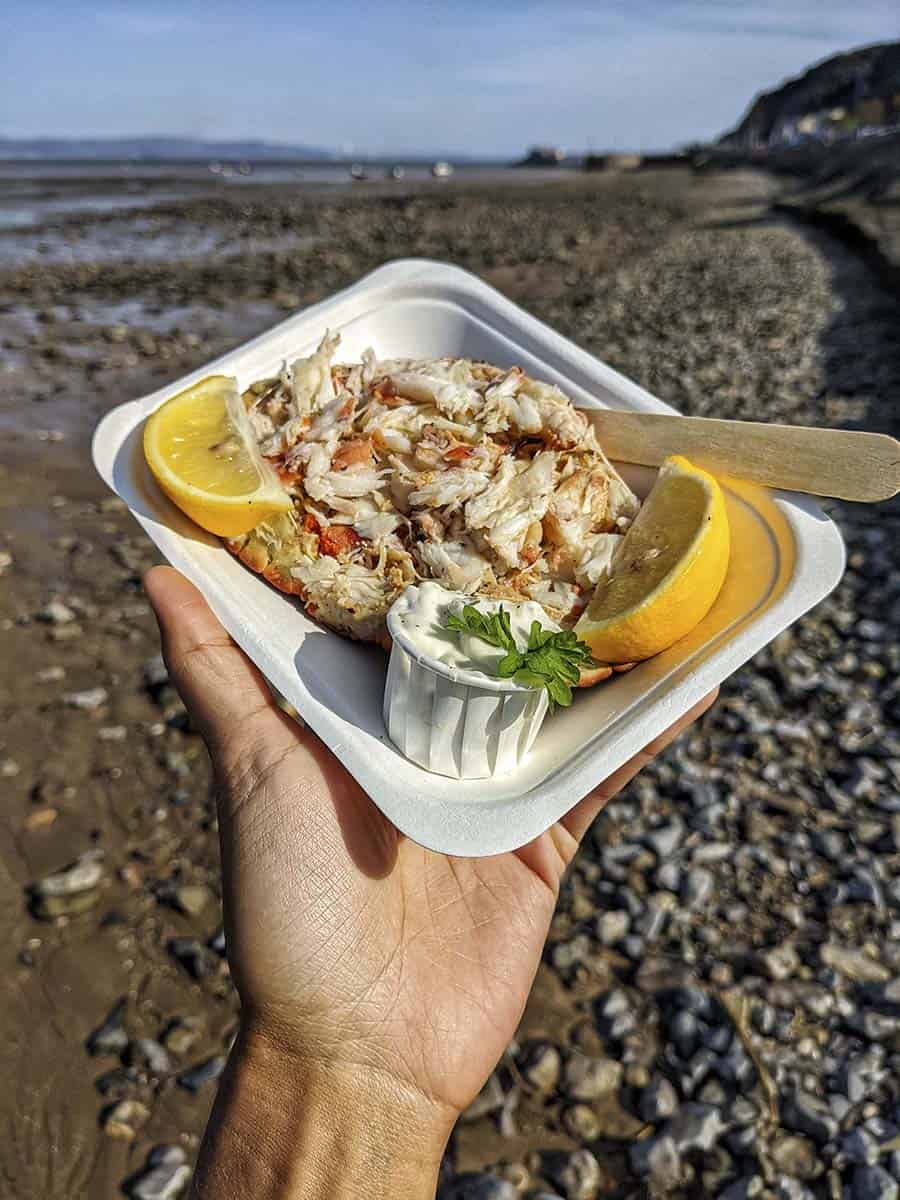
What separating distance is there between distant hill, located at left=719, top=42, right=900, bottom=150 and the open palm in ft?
342

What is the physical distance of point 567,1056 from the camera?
4.16m

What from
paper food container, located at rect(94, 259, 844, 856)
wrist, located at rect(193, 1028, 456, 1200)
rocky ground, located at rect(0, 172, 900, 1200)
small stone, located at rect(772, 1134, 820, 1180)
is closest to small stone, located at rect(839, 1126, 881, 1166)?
rocky ground, located at rect(0, 172, 900, 1200)

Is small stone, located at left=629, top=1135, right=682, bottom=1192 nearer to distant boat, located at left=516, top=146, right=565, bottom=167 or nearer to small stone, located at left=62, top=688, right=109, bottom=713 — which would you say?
small stone, located at left=62, top=688, right=109, bottom=713

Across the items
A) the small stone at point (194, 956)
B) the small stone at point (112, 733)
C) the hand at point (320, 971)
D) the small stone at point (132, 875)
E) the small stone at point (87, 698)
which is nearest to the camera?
the hand at point (320, 971)

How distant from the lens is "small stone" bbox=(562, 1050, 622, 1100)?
4000 mm

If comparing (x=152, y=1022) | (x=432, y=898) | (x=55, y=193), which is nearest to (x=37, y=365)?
(x=152, y=1022)

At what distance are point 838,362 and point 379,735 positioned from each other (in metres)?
13.0

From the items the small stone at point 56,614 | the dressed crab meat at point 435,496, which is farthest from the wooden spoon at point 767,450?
the small stone at point 56,614

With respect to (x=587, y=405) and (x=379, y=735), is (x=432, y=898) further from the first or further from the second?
(x=587, y=405)

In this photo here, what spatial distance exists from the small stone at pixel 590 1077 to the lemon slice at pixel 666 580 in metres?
2.35

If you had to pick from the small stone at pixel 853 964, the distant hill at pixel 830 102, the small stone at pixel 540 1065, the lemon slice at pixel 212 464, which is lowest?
the small stone at pixel 540 1065

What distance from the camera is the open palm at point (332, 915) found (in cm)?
275

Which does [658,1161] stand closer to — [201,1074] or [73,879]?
[201,1074]

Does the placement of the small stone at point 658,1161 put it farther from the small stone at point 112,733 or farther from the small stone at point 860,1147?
the small stone at point 112,733
